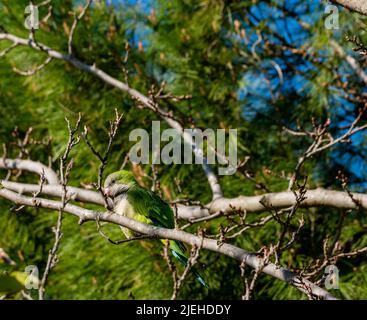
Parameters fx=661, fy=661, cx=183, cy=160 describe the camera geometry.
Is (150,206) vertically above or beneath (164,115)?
beneath

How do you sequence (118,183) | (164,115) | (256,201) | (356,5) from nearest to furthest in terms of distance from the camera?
(356,5) → (256,201) → (118,183) → (164,115)

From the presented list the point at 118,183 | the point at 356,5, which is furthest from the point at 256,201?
the point at 356,5

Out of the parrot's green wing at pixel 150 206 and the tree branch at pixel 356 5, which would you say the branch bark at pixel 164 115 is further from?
the tree branch at pixel 356 5

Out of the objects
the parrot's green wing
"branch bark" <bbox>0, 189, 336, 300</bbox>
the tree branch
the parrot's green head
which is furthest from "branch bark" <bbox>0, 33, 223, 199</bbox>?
the tree branch

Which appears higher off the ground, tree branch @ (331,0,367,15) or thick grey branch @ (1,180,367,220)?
tree branch @ (331,0,367,15)

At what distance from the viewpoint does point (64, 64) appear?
3.62 m

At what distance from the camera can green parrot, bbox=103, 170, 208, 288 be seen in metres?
2.54

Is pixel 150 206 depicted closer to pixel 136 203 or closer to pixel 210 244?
pixel 136 203

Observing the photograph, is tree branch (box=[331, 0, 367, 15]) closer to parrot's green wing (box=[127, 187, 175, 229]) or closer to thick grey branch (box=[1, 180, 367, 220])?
thick grey branch (box=[1, 180, 367, 220])

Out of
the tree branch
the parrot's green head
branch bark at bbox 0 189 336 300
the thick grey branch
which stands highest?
the tree branch

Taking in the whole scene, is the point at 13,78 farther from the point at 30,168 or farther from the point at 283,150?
the point at 283,150

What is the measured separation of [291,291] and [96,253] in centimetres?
103

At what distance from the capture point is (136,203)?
8.40 feet

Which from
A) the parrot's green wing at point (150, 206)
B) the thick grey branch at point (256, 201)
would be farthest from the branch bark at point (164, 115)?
the parrot's green wing at point (150, 206)
